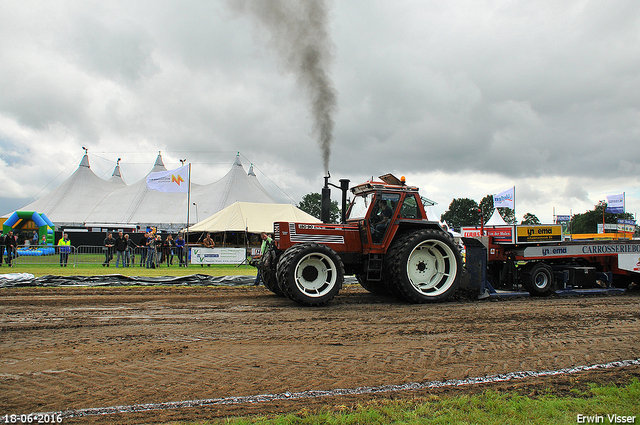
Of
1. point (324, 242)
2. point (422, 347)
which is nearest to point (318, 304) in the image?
point (324, 242)

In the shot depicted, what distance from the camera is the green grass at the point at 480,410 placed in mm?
2625

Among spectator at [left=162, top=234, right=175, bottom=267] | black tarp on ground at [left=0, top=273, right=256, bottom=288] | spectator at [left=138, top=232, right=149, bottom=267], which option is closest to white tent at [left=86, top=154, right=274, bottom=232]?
spectator at [left=162, top=234, right=175, bottom=267]

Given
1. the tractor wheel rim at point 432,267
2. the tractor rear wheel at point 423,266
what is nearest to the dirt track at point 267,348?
the tractor rear wheel at point 423,266

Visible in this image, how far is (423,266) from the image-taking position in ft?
25.1

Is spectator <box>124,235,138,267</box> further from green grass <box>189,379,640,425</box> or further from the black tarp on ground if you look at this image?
green grass <box>189,379,640,425</box>

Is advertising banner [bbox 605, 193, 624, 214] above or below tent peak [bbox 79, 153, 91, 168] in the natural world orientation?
below

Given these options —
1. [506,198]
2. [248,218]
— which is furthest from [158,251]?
[506,198]

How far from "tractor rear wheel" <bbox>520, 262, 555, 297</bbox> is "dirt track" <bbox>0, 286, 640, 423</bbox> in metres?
1.09

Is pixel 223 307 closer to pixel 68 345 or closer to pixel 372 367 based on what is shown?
pixel 68 345

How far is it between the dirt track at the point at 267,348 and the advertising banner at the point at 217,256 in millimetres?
9395

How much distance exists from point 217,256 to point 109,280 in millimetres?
6654

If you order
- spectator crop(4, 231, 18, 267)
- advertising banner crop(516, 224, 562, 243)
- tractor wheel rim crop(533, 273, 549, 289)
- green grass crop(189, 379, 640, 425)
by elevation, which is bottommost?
green grass crop(189, 379, 640, 425)

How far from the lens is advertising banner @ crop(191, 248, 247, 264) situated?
54.5 feet

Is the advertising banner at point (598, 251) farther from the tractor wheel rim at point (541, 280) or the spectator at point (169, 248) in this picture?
the spectator at point (169, 248)
